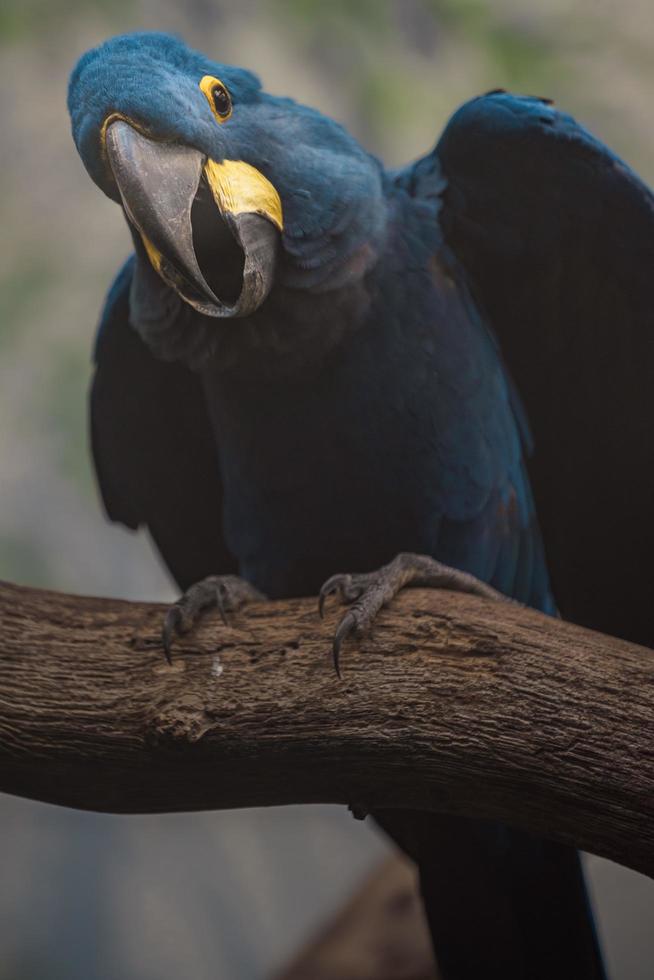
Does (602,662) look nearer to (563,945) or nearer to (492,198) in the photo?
(563,945)

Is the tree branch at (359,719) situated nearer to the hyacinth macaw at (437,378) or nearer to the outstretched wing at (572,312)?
the hyacinth macaw at (437,378)

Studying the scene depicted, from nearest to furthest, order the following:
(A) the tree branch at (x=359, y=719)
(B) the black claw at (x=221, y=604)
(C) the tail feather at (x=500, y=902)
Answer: (A) the tree branch at (x=359, y=719)
(B) the black claw at (x=221, y=604)
(C) the tail feather at (x=500, y=902)

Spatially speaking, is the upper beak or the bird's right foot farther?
the bird's right foot

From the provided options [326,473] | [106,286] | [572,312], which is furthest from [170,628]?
[572,312]

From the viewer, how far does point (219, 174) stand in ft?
4.16

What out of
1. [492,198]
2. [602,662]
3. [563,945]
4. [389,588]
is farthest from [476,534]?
[563,945]

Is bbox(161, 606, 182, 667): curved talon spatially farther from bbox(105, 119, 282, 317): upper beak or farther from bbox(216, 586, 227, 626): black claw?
bbox(105, 119, 282, 317): upper beak

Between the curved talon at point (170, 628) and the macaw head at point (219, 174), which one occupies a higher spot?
the macaw head at point (219, 174)

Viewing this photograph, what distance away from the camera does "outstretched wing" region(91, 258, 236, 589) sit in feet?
5.74

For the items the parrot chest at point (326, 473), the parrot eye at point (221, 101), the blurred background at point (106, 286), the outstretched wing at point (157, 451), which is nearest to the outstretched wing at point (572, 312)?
the blurred background at point (106, 286)

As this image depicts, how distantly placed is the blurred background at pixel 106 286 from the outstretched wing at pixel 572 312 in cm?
16

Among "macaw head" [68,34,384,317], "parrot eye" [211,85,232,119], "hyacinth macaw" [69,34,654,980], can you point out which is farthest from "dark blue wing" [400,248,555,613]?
"parrot eye" [211,85,232,119]

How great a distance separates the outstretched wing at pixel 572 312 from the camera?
1.48 meters

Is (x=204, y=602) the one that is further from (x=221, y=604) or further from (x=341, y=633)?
(x=341, y=633)
